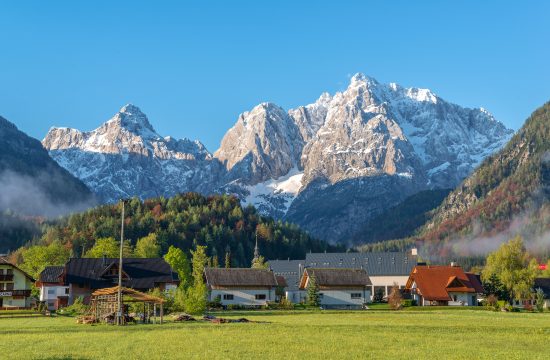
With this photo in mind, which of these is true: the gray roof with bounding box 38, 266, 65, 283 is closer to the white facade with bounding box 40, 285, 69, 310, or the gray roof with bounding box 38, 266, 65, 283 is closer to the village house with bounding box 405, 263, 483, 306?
the white facade with bounding box 40, 285, 69, 310

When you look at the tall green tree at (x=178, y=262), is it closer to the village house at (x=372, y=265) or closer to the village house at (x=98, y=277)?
the village house at (x=98, y=277)

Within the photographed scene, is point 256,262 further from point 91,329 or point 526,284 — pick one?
point 91,329

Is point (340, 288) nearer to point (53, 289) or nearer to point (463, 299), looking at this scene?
point (463, 299)

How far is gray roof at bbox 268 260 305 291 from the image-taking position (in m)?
177

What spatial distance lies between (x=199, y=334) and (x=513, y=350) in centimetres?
2226

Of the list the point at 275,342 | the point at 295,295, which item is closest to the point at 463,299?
the point at 295,295

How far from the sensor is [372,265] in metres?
191

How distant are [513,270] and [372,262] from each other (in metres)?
51.3

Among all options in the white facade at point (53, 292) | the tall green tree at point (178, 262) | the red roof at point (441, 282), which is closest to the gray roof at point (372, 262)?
the red roof at point (441, 282)

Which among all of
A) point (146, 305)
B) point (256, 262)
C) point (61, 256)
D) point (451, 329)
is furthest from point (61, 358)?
point (256, 262)

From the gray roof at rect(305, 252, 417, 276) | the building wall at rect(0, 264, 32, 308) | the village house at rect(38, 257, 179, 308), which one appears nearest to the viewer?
the building wall at rect(0, 264, 32, 308)

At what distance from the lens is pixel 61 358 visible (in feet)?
130

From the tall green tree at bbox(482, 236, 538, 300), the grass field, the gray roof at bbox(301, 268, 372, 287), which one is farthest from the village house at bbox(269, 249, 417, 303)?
the grass field

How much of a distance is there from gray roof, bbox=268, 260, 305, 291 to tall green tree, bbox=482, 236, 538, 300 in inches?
1791
